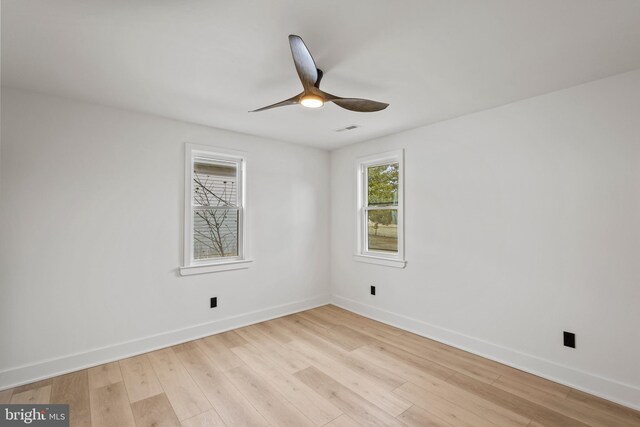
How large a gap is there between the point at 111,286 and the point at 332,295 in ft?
9.81

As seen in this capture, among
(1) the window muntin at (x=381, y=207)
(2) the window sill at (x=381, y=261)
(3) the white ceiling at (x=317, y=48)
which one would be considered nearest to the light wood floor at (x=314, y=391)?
(2) the window sill at (x=381, y=261)

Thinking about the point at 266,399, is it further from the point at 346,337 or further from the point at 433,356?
the point at 433,356

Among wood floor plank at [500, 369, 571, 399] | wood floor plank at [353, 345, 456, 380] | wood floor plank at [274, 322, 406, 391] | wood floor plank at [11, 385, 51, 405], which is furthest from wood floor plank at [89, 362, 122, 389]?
wood floor plank at [500, 369, 571, 399]

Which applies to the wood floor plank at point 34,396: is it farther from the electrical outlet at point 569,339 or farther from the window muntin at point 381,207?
the electrical outlet at point 569,339

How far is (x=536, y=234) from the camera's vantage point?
270 centimetres

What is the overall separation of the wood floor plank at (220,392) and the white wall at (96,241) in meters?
0.56

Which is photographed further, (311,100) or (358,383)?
(358,383)

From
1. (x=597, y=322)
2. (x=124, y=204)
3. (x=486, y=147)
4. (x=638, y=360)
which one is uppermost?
(x=486, y=147)

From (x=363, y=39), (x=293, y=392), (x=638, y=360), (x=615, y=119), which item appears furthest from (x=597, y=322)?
(x=363, y=39)

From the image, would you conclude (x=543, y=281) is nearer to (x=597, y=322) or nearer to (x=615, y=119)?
(x=597, y=322)

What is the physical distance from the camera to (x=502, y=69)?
221 cm

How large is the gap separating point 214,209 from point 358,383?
2.53 metres

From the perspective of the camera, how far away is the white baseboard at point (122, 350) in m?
2.50

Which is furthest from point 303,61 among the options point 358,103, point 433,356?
point 433,356
